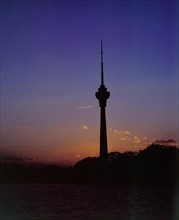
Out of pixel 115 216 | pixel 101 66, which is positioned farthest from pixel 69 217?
pixel 101 66

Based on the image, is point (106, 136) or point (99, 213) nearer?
point (99, 213)

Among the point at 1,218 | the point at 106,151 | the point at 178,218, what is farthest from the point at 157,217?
the point at 106,151

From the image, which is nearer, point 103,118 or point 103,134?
point 103,118

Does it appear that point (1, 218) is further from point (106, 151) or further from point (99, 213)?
point (106, 151)

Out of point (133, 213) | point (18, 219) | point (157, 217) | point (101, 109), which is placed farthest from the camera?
point (101, 109)

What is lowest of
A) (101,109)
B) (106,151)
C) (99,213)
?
(99,213)

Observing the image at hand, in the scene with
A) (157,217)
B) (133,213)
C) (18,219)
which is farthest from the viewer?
(133,213)

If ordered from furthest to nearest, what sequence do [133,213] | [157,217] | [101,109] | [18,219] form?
[101,109] < [133,213] < [157,217] < [18,219]

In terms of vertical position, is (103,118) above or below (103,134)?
above

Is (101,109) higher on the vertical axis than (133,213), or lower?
higher
